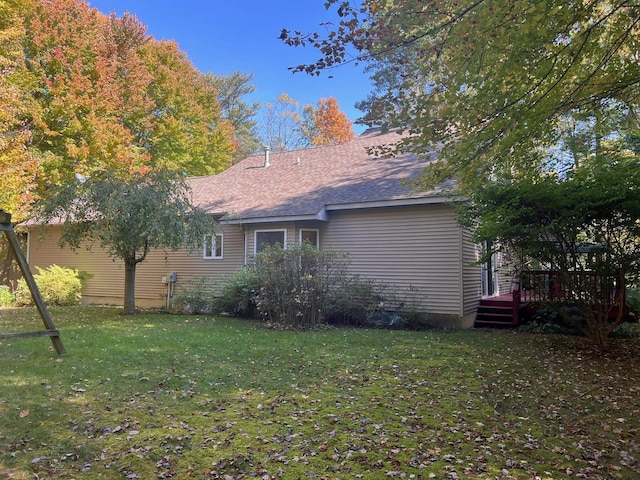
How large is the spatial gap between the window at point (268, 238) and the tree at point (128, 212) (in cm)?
201

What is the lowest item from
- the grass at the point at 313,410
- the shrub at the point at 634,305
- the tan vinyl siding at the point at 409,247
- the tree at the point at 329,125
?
the grass at the point at 313,410

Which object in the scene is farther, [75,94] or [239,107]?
[239,107]

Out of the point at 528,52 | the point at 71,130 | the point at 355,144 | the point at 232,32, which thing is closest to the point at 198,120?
the point at 232,32

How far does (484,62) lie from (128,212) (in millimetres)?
8506

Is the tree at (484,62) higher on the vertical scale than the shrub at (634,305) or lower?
higher

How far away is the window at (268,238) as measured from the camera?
43.0 feet

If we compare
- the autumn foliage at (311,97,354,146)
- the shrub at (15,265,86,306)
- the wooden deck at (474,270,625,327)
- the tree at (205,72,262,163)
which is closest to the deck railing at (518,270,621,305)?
the wooden deck at (474,270,625,327)

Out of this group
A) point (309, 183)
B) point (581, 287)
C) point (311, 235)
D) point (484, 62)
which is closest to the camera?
point (484, 62)

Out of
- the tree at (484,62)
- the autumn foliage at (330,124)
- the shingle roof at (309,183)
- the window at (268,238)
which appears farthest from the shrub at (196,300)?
the autumn foliage at (330,124)

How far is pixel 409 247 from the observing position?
11.5 meters

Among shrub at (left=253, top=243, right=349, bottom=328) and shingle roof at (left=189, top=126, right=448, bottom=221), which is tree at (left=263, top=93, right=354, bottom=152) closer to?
shingle roof at (left=189, top=126, right=448, bottom=221)

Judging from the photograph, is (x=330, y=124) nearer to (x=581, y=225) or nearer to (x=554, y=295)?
(x=554, y=295)

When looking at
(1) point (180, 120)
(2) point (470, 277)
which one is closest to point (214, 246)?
(2) point (470, 277)

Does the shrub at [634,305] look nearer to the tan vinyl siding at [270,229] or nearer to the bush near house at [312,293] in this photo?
the bush near house at [312,293]
